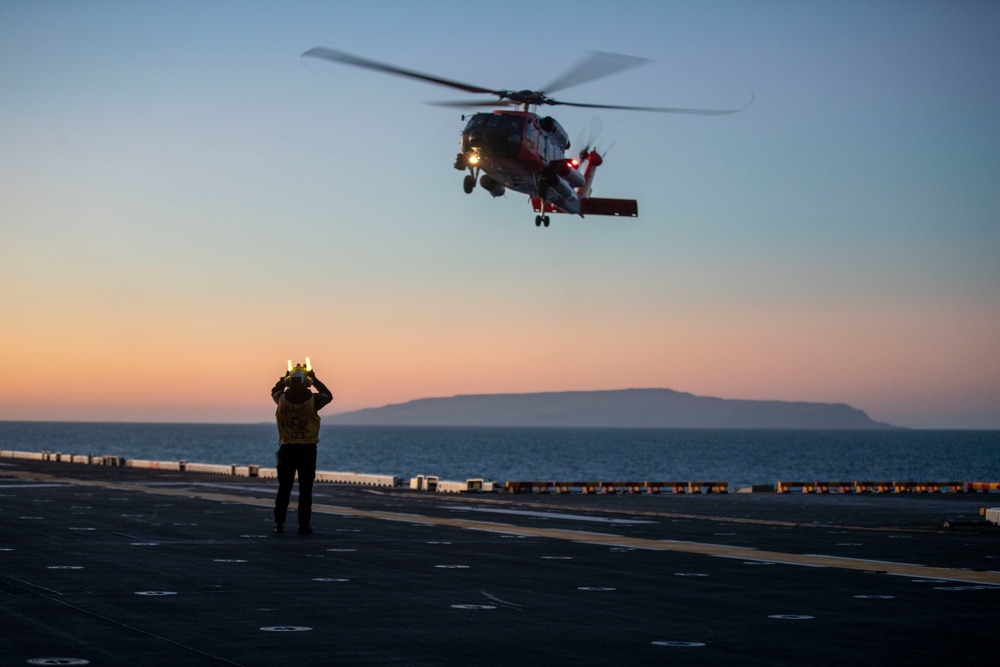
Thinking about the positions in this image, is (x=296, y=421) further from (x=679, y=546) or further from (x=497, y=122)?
(x=497, y=122)

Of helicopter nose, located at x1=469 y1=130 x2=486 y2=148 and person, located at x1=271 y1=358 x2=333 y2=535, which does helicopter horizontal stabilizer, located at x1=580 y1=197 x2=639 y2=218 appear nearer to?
helicopter nose, located at x1=469 y1=130 x2=486 y2=148

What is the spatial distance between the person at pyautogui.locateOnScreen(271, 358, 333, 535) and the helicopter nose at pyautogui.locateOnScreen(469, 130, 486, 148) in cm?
1663

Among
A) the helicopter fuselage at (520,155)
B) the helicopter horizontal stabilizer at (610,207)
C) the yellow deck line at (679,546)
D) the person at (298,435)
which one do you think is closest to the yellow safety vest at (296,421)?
the person at (298,435)

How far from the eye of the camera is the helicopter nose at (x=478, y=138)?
123ft

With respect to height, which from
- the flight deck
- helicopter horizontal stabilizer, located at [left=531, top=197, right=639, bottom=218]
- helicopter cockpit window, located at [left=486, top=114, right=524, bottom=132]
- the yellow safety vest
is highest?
helicopter cockpit window, located at [left=486, top=114, right=524, bottom=132]

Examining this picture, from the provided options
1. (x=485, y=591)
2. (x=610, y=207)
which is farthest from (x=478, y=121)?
(x=485, y=591)

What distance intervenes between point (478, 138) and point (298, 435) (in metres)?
17.5

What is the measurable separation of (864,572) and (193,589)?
8.49 metres

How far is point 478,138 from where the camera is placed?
3744 centimetres

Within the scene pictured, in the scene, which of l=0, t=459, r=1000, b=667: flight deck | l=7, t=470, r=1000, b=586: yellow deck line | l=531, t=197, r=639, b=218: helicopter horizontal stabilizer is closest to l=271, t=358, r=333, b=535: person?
l=0, t=459, r=1000, b=667: flight deck

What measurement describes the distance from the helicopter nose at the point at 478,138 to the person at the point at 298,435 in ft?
54.6

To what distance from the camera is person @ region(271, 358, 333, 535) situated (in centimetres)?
2192

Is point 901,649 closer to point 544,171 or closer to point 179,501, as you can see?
point 179,501

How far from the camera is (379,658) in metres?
9.59
